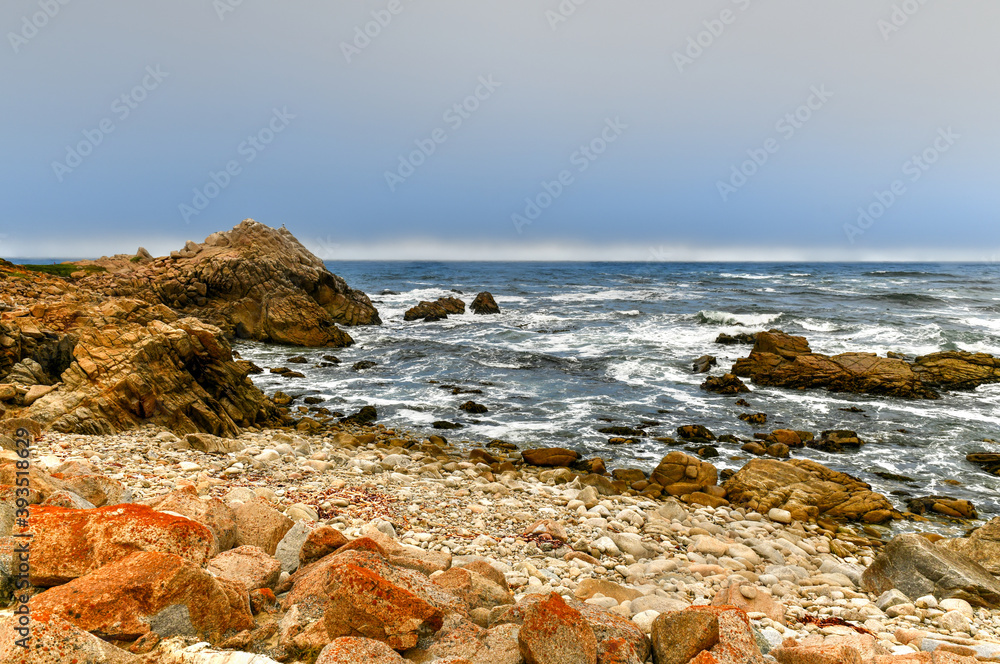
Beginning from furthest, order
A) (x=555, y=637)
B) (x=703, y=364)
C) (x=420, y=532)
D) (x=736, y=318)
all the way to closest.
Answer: (x=736, y=318)
(x=703, y=364)
(x=420, y=532)
(x=555, y=637)

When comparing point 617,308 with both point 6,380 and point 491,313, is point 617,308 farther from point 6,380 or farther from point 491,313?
point 6,380

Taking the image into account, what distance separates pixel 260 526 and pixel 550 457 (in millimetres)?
8503

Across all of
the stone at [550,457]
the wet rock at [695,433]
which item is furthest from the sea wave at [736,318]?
the stone at [550,457]

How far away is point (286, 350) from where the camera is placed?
27.0 metres

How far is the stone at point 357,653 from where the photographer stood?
3.14 meters

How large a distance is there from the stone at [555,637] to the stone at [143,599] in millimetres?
1959

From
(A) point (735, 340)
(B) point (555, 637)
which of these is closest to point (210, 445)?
(B) point (555, 637)

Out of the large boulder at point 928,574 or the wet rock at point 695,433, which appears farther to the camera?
the wet rock at point 695,433

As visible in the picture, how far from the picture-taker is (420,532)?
22.7ft

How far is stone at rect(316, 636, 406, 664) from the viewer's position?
3.14m

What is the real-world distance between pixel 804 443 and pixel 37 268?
5175 centimetres

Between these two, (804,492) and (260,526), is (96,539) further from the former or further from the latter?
(804,492)

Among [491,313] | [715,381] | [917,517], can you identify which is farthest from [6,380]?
[491,313]

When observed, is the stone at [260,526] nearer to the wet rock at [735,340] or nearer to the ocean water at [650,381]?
the ocean water at [650,381]
